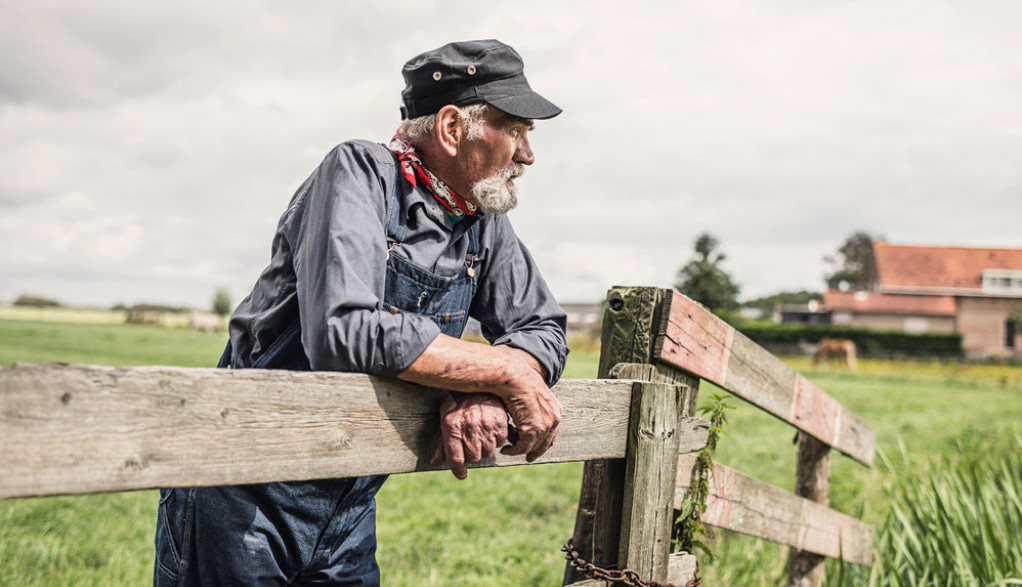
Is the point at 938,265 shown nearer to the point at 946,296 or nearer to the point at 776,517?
the point at 946,296

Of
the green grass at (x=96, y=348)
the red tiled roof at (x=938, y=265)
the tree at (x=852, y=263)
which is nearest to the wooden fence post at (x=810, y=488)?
the green grass at (x=96, y=348)

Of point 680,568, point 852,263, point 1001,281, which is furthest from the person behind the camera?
point 852,263

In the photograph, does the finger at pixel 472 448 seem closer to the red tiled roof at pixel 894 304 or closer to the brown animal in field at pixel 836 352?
the brown animal in field at pixel 836 352

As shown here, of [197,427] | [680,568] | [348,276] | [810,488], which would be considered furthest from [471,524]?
[197,427]

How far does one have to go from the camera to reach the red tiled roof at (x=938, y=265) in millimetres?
48875

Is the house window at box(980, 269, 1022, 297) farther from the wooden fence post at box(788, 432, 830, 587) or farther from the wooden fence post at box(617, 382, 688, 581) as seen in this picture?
the wooden fence post at box(617, 382, 688, 581)

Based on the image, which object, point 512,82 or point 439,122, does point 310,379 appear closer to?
point 439,122

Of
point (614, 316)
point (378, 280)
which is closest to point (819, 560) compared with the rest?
point (614, 316)

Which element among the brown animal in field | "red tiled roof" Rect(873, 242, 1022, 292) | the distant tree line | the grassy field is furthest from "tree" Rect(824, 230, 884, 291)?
the grassy field

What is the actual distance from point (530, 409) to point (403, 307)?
1.49ft

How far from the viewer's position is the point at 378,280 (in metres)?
1.71

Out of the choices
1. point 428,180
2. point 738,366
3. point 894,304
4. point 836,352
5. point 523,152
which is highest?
point 894,304

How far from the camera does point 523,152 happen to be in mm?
2102

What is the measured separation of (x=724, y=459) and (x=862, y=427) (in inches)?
209
